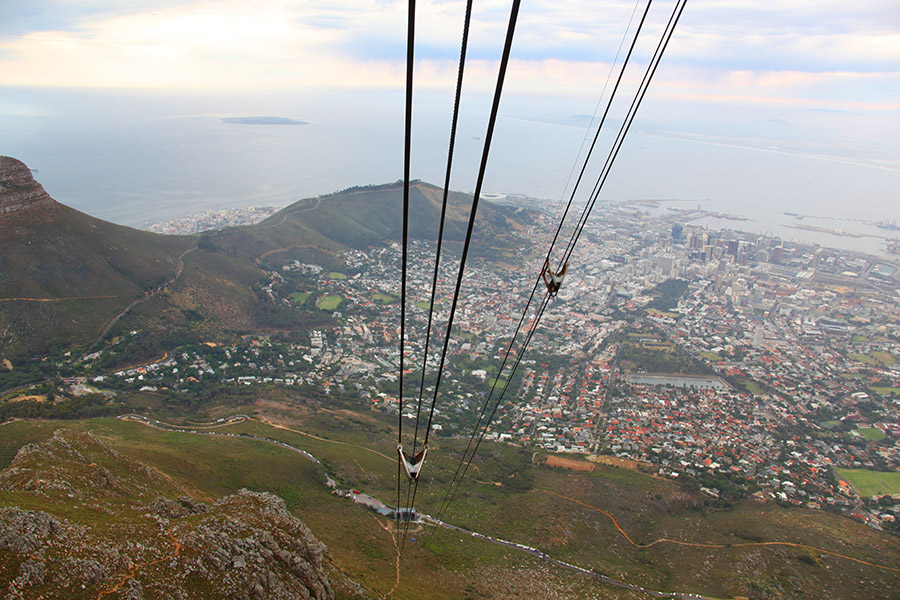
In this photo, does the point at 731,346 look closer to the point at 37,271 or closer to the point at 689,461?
the point at 689,461

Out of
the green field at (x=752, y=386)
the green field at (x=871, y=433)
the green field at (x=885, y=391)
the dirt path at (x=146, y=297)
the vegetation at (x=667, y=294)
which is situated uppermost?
the dirt path at (x=146, y=297)

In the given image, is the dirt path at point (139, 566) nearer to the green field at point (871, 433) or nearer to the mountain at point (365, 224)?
the green field at point (871, 433)

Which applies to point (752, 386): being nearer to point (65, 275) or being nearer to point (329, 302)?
point (329, 302)

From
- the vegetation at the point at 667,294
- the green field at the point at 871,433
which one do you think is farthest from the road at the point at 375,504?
the vegetation at the point at 667,294

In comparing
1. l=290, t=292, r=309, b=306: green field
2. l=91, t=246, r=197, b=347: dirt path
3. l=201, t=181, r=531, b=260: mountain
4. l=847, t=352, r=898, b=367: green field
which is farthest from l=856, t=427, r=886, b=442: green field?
l=91, t=246, r=197, b=347: dirt path

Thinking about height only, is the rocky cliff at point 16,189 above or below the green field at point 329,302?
above

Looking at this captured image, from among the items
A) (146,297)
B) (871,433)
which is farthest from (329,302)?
(871,433)
